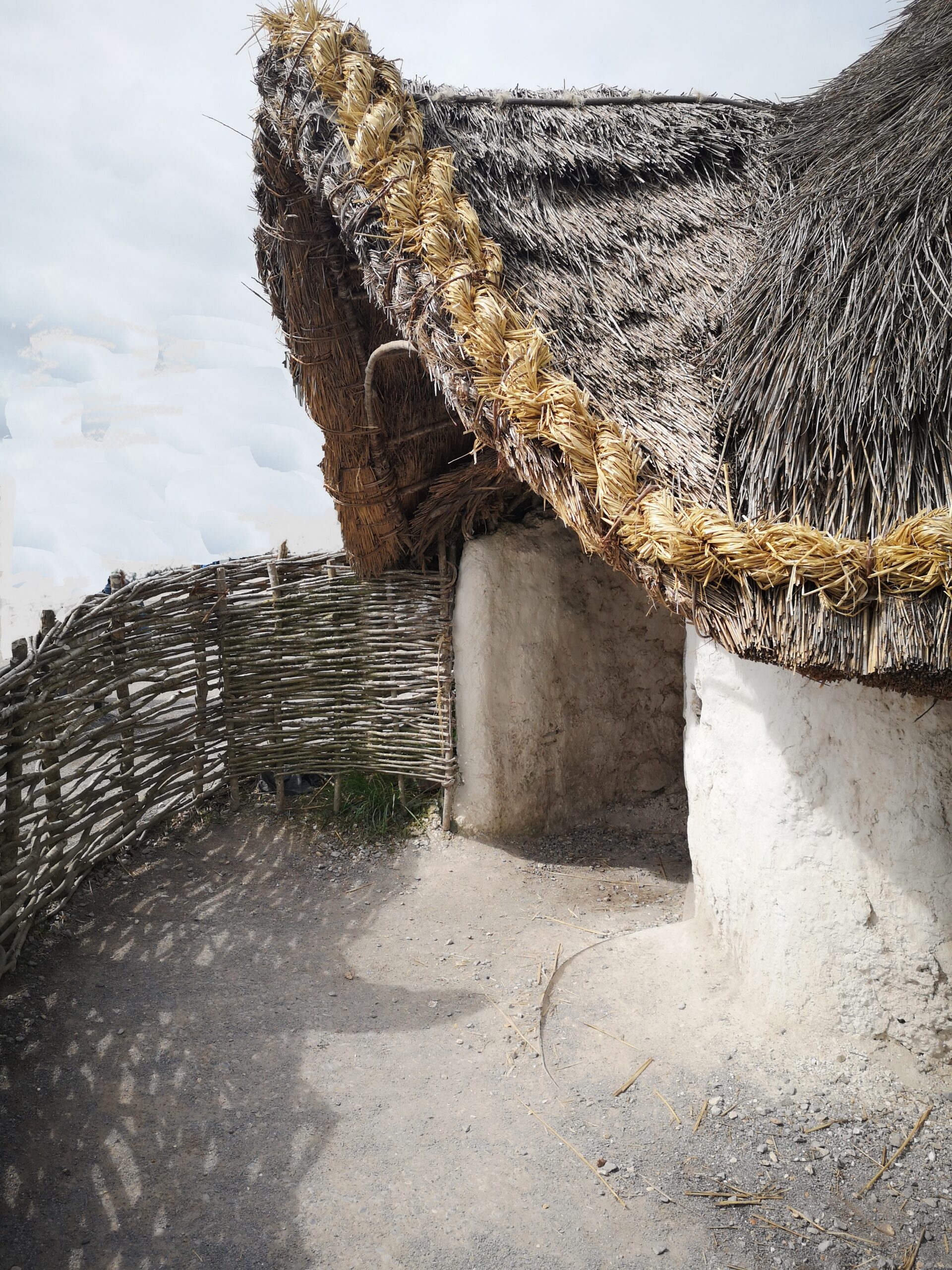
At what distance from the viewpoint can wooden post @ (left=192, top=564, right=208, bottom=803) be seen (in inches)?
186

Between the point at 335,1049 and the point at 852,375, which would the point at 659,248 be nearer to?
the point at 852,375

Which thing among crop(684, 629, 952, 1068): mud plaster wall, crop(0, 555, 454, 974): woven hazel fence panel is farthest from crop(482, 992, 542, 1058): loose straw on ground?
crop(0, 555, 454, 974): woven hazel fence panel

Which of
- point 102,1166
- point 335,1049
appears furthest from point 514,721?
point 102,1166

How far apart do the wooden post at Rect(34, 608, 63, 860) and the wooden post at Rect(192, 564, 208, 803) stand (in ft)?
3.47

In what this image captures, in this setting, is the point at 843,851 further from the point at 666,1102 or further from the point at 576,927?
the point at 576,927

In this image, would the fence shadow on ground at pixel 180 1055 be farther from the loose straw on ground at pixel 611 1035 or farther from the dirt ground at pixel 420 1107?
the loose straw on ground at pixel 611 1035

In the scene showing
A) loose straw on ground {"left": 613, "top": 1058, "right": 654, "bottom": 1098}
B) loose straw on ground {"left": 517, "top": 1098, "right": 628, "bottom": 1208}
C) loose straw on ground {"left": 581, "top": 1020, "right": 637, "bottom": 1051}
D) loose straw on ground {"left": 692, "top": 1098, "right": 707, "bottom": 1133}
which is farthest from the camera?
loose straw on ground {"left": 581, "top": 1020, "right": 637, "bottom": 1051}

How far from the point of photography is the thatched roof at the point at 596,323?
6.36 feet

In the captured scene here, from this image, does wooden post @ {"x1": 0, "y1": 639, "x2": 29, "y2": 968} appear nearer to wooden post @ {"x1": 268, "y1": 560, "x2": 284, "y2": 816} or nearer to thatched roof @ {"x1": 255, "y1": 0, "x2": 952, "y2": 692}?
wooden post @ {"x1": 268, "y1": 560, "x2": 284, "y2": 816}

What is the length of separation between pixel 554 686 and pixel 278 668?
158 centimetres

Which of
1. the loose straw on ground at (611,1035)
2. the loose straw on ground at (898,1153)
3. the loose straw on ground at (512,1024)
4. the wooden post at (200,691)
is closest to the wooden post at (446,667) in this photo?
the wooden post at (200,691)

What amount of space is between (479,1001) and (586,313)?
2565 millimetres

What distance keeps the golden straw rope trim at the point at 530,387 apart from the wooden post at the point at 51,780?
226 centimetres

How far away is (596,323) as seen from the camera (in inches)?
108
